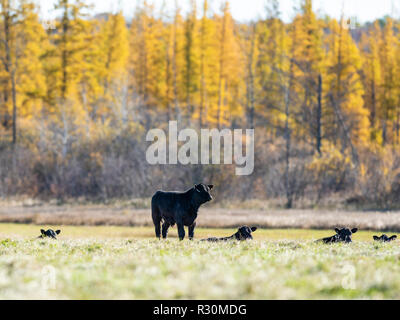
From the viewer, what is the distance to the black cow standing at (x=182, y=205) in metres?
17.3

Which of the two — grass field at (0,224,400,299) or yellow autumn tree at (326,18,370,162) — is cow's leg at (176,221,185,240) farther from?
yellow autumn tree at (326,18,370,162)

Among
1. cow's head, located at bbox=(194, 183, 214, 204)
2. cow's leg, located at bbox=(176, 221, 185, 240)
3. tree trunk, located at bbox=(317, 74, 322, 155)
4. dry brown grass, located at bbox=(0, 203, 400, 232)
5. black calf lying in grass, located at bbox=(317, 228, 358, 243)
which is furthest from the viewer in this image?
tree trunk, located at bbox=(317, 74, 322, 155)

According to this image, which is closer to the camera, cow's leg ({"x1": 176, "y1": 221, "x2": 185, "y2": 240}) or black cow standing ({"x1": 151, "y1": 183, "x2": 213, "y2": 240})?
black cow standing ({"x1": 151, "y1": 183, "x2": 213, "y2": 240})

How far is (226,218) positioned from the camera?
33500mm

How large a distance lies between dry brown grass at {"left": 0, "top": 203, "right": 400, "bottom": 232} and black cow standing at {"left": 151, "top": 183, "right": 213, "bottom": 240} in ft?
46.1

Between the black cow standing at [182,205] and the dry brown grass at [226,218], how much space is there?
46.1ft

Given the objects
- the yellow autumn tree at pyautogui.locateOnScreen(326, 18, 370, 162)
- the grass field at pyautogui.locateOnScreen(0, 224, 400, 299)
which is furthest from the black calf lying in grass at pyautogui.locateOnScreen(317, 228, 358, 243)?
the yellow autumn tree at pyautogui.locateOnScreen(326, 18, 370, 162)

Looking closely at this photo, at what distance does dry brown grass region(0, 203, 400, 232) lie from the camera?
102 feet

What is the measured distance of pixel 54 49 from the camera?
60719 mm

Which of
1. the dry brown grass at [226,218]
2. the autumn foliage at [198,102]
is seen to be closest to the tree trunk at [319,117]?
the autumn foliage at [198,102]

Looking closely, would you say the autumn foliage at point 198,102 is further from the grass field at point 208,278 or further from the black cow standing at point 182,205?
the grass field at point 208,278

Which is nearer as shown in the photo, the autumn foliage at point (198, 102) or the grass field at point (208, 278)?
the grass field at point (208, 278)

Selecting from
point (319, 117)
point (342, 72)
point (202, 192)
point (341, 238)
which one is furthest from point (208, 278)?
point (342, 72)
